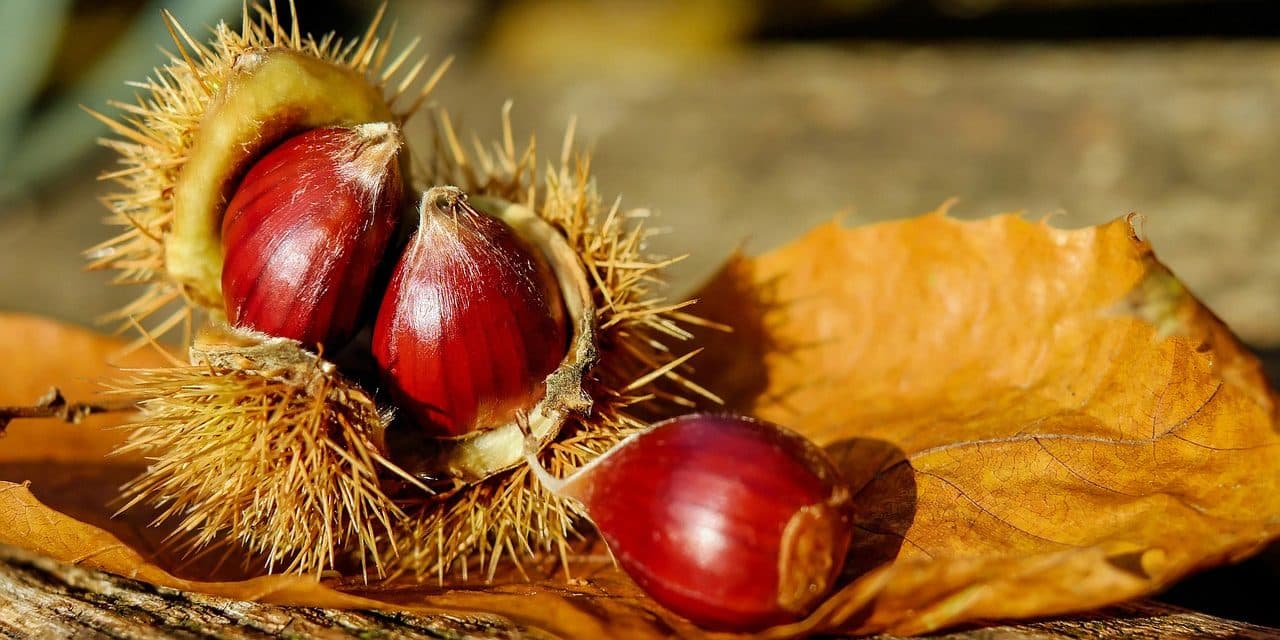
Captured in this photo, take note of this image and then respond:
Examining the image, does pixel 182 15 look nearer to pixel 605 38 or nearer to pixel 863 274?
pixel 605 38

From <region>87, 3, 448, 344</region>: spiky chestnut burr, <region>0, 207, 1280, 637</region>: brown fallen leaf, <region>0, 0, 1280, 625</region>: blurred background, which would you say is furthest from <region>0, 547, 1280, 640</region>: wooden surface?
<region>0, 0, 1280, 625</region>: blurred background

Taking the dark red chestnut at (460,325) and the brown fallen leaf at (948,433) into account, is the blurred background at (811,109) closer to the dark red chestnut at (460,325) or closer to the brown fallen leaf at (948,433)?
the brown fallen leaf at (948,433)

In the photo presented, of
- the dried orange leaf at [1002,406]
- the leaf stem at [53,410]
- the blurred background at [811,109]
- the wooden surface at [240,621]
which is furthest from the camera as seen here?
the blurred background at [811,109]

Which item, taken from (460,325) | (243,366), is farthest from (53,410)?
(460,325)

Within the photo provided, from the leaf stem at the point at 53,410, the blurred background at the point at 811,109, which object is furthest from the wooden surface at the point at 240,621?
the blurred background at the point at 811,109

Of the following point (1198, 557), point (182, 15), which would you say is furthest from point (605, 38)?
point (1198, 557)

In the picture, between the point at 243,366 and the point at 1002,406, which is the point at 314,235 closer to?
the point at 243,366
